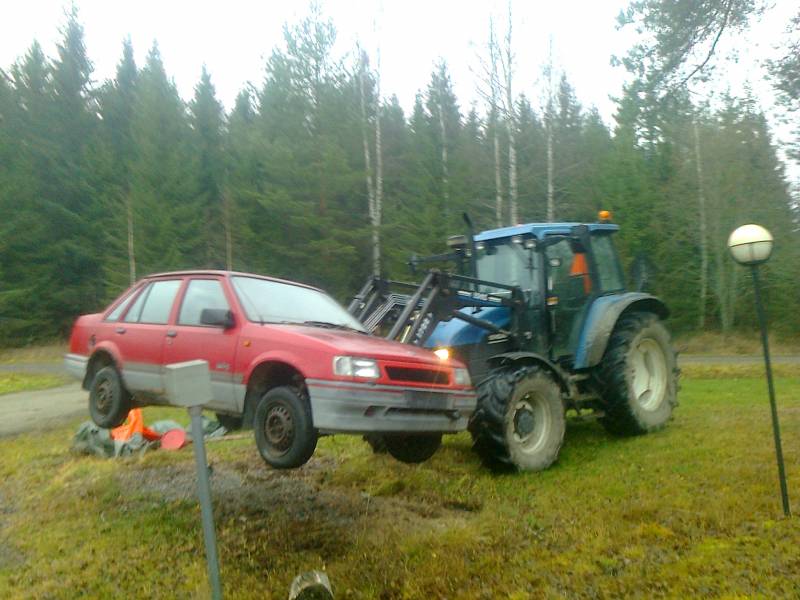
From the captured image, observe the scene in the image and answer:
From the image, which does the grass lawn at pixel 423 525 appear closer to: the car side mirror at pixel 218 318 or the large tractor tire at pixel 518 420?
the large tractor tire at pixel 518 420

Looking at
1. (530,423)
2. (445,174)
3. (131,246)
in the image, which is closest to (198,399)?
(530,423)

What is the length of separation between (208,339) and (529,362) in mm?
3536

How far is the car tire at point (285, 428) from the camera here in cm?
479

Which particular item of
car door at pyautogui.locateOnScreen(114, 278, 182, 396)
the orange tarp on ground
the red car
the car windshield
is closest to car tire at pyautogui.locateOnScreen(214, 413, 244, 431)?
the red car

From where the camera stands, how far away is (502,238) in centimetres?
855

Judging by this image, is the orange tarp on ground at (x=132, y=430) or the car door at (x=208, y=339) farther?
the orange tarp on ground at (x=132, y=430)

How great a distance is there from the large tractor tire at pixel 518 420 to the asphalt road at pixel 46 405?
5.57 meters

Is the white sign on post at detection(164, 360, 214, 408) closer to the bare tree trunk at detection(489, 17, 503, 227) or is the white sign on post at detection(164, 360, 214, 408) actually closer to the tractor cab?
the tractor cab

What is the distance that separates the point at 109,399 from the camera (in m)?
6.29

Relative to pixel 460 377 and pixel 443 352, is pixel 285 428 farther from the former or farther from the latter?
pixel 443 352

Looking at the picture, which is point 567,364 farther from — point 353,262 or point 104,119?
point 104,119

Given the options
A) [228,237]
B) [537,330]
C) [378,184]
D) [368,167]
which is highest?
[368,167]

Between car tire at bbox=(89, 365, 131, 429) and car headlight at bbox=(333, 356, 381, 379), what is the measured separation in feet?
7.99

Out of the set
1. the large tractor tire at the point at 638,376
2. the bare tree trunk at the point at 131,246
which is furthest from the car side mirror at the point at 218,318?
the bare tree trunk at the point at 131,246
